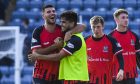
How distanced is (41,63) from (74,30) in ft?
2.32

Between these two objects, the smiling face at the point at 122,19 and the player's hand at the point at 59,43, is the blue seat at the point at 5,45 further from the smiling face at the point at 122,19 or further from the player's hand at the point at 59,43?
Answer: the player's hand at the point at 59,43

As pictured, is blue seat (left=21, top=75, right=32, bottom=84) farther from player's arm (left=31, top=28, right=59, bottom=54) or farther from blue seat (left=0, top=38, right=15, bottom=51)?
player's arm (left=31, top=28, right=59, bottom=54)

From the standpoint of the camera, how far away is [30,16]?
1648cm

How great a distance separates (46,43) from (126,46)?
5.91ft

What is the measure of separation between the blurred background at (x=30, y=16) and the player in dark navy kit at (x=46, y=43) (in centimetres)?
507

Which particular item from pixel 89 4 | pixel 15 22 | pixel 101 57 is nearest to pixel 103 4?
pixel 89 4

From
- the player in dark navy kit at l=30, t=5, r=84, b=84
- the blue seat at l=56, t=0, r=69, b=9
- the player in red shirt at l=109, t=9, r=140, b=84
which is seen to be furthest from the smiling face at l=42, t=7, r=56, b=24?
the blue seat at l=56, t=0, r=69, b=9

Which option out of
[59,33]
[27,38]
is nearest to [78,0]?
[27,38]

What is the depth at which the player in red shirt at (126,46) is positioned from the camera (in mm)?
8625

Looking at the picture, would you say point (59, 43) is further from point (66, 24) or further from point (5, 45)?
point (5, 45)

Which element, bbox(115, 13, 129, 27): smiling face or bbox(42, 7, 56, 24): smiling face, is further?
bbox(115, 13, 129, 27): smiling face

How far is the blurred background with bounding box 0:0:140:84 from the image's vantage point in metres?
13.6

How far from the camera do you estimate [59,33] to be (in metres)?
7.40

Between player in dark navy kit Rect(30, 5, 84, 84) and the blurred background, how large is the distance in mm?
5072
